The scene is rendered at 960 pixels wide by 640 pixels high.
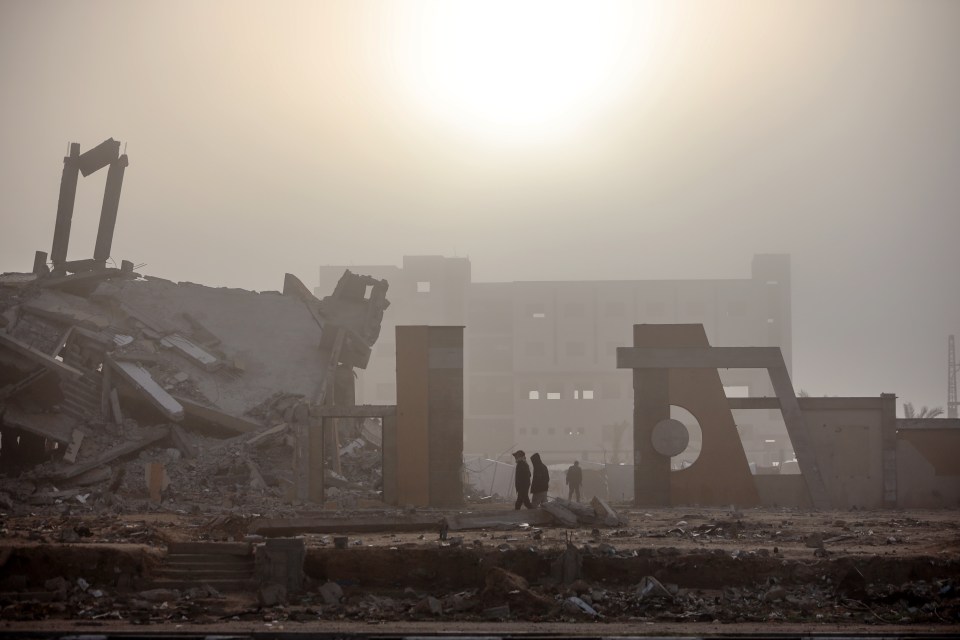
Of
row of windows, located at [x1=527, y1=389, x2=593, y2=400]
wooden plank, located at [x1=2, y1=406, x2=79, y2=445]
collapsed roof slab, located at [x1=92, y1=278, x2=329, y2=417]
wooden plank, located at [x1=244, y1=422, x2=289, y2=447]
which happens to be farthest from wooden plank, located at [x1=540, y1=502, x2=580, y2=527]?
row of windows, located at [x1=527, y1=389, x2=593, y2=400]

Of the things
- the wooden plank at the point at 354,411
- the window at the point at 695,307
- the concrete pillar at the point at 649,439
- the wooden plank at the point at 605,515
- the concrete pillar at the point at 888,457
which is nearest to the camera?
the wooden plank at the point at 605,515

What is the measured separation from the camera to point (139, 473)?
30891 millimetres

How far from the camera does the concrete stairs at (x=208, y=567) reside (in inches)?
687

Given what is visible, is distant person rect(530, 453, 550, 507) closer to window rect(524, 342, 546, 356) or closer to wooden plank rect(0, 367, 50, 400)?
wooden plank rect(0, 367, 50, 400)

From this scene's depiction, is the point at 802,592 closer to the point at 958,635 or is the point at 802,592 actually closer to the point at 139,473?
the point at 958,635

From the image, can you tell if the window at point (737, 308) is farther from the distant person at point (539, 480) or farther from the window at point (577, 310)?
the distant person at point (539, 480)

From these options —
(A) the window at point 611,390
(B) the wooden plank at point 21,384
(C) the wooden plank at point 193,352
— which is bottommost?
(B) the wooden plank at point 21,384

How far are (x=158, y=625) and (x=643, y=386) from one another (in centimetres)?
1769

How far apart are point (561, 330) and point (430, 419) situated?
2566 inches

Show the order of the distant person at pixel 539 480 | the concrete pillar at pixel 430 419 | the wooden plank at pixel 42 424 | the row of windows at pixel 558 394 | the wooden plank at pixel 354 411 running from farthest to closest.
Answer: the row of windows at pixel 558 394, the wooden plank at pixel 42 424, the wooden plank at pixel 354 411, the concrete pillar at pixel 430 419, the distant person at pixel 539 480

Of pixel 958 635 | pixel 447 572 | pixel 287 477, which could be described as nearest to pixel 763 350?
pixel 287 477

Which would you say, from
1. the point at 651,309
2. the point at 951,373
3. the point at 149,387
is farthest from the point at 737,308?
the point at 149,387

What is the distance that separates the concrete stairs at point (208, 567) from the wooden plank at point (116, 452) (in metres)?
13.0

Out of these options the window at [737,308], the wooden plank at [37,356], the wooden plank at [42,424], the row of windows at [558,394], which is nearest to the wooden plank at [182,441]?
the wooden plank at [42,424]
